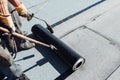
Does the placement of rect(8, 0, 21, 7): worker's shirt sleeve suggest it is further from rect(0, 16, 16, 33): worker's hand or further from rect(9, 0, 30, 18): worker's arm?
rect(0, 16, 16, 33): worker's hand

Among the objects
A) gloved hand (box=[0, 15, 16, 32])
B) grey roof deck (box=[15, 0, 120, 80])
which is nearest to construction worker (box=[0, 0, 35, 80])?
gloved hand (box=[0, 15, 16, 32])

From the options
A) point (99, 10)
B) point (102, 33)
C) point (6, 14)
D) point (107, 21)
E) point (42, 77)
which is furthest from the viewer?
point (99, 10)

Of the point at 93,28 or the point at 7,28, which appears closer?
the point at 7,28

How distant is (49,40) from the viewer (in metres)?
4.31

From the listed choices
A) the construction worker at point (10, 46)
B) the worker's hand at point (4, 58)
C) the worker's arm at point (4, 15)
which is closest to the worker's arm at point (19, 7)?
the construction worker at point (10, 46)

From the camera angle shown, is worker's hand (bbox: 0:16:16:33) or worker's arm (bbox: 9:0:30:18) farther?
worker's arm (bbox: 9:0:30:18)

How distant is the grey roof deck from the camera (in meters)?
3.97

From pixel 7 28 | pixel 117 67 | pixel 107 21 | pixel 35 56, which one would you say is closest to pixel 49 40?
pixel 35 56

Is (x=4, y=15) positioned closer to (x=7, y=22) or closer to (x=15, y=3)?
(x=7, y=22)

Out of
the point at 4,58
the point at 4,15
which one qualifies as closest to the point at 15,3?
the point at 4,15

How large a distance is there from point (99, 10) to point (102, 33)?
3.55ft

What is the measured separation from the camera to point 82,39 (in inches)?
187

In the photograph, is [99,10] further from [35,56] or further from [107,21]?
[35,56]

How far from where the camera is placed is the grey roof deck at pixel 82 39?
397 cm
